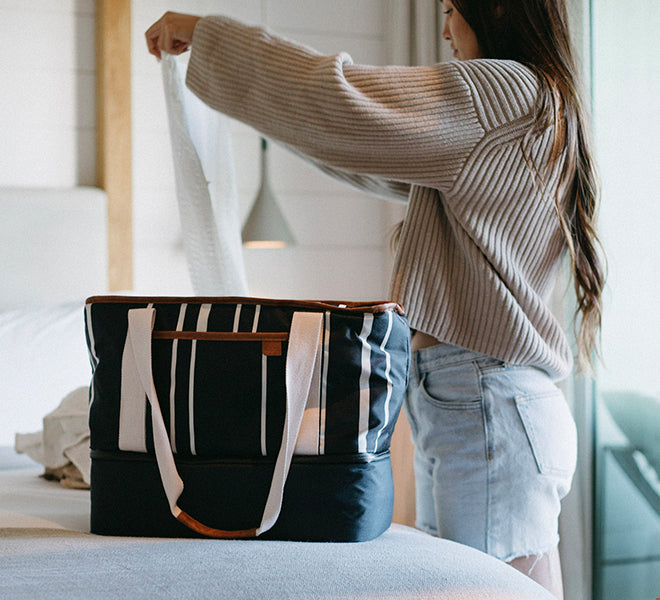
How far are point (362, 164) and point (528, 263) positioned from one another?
0.98 ft

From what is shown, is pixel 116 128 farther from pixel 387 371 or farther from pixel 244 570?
pixel 244 570

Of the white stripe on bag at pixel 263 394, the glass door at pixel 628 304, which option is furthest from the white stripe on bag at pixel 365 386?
the glass door at pixel 628 304

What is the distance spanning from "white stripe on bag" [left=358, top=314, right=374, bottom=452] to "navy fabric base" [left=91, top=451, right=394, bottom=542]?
2 cm

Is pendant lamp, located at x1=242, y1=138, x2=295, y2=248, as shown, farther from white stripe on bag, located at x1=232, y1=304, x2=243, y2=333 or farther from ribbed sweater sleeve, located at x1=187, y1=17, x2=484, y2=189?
white stripe on bag, located at x1=232, y1=304, x2=243, y2=333

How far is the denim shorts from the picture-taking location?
1036 mm

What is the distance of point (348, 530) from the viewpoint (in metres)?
0.85

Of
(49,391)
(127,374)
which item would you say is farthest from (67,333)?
(127,374)

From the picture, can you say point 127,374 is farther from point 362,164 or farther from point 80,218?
point 80,218

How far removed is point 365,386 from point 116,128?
169cm

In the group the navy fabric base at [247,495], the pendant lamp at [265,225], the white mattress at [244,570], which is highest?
the pendant lamp at [265,225]

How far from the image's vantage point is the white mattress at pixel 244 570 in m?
0.72

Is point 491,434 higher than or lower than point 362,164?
lower

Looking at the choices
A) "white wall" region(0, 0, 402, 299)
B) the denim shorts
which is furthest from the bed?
"white wall" region(0, 0, 402, 299)

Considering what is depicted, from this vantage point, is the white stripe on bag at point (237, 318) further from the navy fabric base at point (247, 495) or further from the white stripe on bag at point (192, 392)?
the navy fabric base at point (247, 495)
